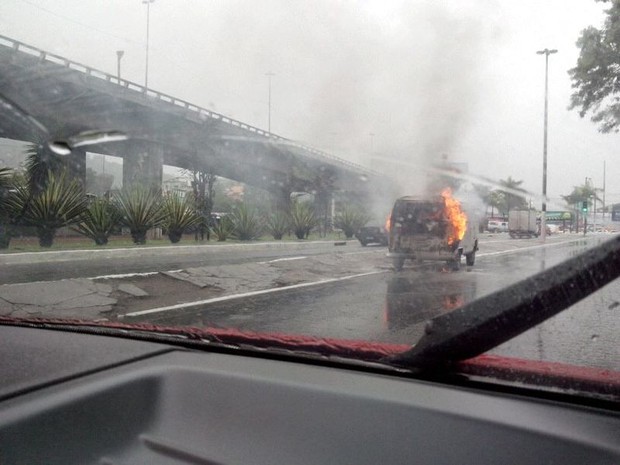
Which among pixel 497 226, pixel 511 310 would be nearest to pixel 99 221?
pixel 497 226

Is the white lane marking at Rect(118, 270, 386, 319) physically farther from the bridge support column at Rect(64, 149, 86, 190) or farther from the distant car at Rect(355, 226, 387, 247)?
the bridge support column at Rect(64, 149, 86, 190)

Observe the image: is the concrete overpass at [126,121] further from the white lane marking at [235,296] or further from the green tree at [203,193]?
the white lane marking at [235,296]

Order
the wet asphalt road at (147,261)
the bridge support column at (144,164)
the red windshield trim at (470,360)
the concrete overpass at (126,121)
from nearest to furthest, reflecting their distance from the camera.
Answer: the red windshield trim at (470,360), the wet asphalt road at (147,261), the concrete overpass at (126,121), the bridge support column at (144,164)

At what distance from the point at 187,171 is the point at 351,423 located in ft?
29.2

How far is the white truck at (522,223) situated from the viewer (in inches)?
198

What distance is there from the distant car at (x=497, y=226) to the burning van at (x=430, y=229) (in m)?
0.29

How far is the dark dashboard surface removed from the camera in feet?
4.53

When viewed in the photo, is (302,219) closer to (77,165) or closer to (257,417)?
(257,417)

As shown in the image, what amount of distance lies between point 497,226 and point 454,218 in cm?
130

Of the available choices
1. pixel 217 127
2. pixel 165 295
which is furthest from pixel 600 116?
pixel 217 127

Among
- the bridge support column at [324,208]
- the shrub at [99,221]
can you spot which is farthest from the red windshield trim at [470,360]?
the shrub at [99,221]

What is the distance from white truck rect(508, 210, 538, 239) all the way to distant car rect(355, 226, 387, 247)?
123 centimetres

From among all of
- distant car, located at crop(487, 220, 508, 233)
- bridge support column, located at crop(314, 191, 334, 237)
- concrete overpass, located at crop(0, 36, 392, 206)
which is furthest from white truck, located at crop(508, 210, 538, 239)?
concrete overpass, located at crop(0, 36, 392, 206)

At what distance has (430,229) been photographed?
13.1ft
